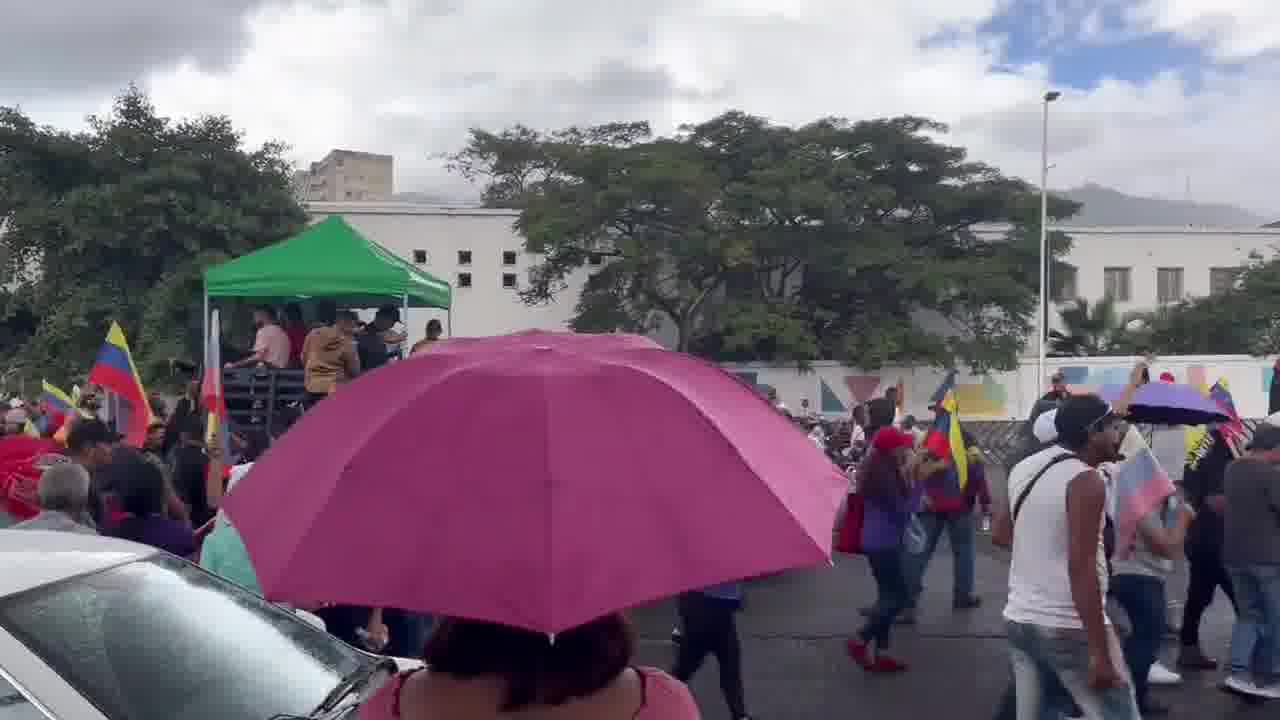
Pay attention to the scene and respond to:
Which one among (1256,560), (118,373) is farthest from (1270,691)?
(118,373)

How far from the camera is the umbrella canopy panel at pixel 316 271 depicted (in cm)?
1039

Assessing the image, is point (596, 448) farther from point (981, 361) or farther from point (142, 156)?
point (981, 361)

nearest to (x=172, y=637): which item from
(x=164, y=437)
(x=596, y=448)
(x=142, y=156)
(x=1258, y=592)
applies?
(x=596, y=448)

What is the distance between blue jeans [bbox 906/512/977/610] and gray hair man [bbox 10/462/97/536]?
20.0 feet

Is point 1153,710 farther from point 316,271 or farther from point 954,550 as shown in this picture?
point 316,271

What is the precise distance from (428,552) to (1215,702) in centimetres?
657

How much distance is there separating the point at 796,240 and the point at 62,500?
32.7 m

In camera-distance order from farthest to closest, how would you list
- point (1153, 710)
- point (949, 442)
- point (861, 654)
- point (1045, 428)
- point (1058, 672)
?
point (949, 442)
point (861, 654)
point (1153, 710)
point (1045, 428)
point (1058, 672)

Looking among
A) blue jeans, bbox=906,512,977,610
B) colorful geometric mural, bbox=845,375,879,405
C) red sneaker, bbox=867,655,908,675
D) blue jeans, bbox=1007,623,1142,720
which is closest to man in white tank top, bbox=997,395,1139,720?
blue jeans, bbox=1007,623,1142,720

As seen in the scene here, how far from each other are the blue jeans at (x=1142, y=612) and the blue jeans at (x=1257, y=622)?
1.02 meters

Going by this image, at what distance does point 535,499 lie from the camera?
203 cm

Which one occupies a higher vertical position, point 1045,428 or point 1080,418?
point 1080,418

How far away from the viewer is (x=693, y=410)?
2188mm

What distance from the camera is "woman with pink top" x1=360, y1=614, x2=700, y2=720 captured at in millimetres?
2137
